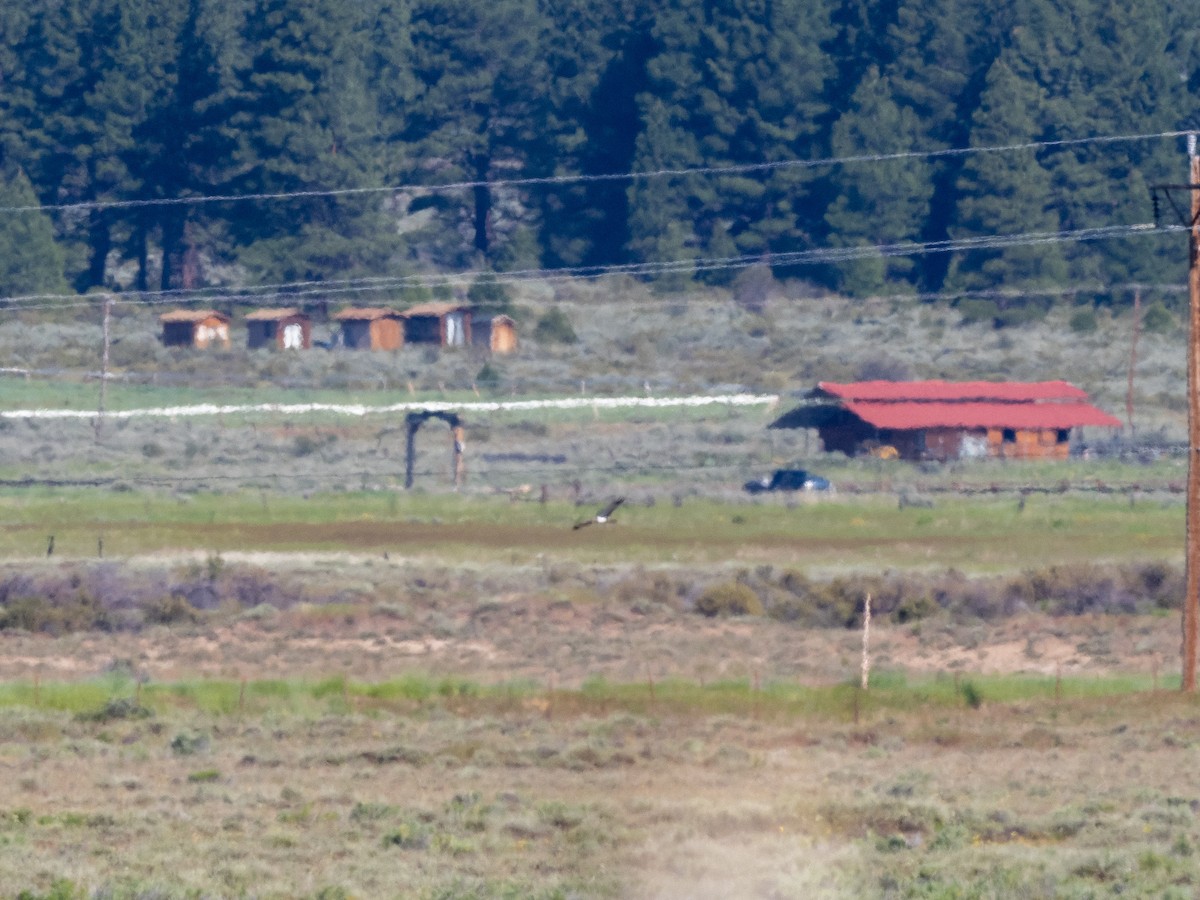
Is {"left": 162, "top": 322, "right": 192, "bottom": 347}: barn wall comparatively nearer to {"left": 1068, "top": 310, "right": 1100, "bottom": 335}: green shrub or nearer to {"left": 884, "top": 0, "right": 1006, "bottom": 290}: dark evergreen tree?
{"left": 884, "top": 0, "right": 1006, "bottom": 290}: dark evergreen tree

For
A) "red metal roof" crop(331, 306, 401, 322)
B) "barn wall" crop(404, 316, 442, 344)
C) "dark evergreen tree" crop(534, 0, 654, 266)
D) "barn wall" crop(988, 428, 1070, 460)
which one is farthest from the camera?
"dark evergreen tree" crop(534, 0, 654, 266)

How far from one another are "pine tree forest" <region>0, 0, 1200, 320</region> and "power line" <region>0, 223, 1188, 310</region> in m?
0.39

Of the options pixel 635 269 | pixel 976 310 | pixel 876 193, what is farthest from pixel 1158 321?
pixel 635 269

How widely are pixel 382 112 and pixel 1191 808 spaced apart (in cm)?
9740

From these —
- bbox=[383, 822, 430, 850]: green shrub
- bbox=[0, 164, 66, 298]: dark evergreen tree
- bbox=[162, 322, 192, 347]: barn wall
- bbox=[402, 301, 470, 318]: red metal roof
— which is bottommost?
bbox=[383, 822, 430, 850]: green shrub

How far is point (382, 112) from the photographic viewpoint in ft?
385

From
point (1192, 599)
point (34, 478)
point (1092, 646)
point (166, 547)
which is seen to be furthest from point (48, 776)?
point (34, 478)

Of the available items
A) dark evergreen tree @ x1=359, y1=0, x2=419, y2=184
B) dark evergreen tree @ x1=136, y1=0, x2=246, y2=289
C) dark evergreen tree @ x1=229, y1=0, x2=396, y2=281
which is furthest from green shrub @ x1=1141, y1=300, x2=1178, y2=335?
dark evergreen tree @ x1=136, y1=0, x2=246, y2=289

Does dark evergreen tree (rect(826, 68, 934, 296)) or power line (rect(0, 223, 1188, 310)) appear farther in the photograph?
dark evergreen tree (rect(826, 68, 934, 296))

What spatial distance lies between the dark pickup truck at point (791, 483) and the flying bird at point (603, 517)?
615 centimetres

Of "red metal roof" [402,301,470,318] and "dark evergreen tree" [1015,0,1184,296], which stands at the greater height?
"dark evergreen tree" [1015,0,1184,296]

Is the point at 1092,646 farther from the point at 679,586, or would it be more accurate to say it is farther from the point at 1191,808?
the point at 1191,808

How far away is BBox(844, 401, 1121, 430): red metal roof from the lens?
72688mm

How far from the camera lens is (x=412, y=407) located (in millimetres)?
80250
